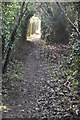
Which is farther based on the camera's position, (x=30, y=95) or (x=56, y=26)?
(x=56, y=26)

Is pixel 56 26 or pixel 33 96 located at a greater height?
pixel 56 26

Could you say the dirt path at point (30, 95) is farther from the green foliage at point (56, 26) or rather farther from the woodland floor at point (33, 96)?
the green foliage at point (56, 26)

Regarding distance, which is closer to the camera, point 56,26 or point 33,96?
point 33,96

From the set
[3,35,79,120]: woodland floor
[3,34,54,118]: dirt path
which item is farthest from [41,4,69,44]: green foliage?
[3,35,79,120]: woodland floor

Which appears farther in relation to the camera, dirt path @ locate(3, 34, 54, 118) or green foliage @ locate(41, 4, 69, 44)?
green foliage @ locate(41, 4, 69, 44)

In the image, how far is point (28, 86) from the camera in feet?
23.2

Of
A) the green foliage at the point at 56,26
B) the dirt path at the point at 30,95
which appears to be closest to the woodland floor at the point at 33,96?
the dirt path at the point at 30,95

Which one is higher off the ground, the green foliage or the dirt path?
the green foliage

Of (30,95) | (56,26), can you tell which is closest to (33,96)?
(30,95)

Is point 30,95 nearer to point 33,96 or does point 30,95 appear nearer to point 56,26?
point 33,96

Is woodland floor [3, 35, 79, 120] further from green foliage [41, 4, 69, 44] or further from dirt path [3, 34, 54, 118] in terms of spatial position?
green foliage [41, 4, 69, 44]

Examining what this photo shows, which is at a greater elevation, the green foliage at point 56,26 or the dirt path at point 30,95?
the green foliage at point 56,26

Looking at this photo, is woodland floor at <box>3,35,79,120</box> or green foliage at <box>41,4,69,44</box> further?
green foliage at <box>41,4,69,44</box>

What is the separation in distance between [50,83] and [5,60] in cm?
176
